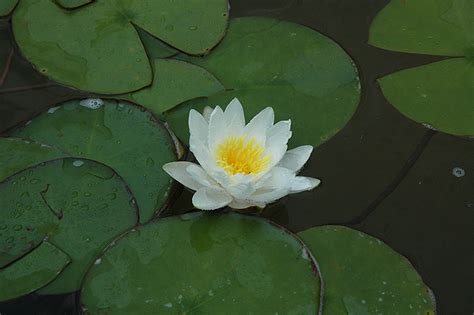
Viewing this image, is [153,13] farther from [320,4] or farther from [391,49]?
[391,49]

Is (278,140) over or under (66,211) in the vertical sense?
over

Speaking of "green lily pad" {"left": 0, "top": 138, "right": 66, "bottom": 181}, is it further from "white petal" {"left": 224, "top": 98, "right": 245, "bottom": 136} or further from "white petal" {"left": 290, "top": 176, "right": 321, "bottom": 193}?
"white petal" {"left": 290, "top": 176, "right": 321, "bottom": 193}

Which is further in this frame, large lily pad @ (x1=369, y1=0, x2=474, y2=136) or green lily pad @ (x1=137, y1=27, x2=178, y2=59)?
green lily pad @ (x1=137, y1=27, x2=178, y2=59)

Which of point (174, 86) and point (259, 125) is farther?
point (174, 86)

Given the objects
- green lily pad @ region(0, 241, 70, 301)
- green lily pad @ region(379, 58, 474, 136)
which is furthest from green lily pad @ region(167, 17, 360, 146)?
green lily pad @ region(0, 241, 70, 301)

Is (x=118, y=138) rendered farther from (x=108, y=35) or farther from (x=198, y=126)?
(x=108, y=35)

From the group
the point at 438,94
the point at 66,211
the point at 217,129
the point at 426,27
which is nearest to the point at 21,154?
the point at 66,211

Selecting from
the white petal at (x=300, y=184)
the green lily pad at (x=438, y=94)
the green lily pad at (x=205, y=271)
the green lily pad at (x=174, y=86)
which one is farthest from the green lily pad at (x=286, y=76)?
the green lily pad at (x=205, y=271)
